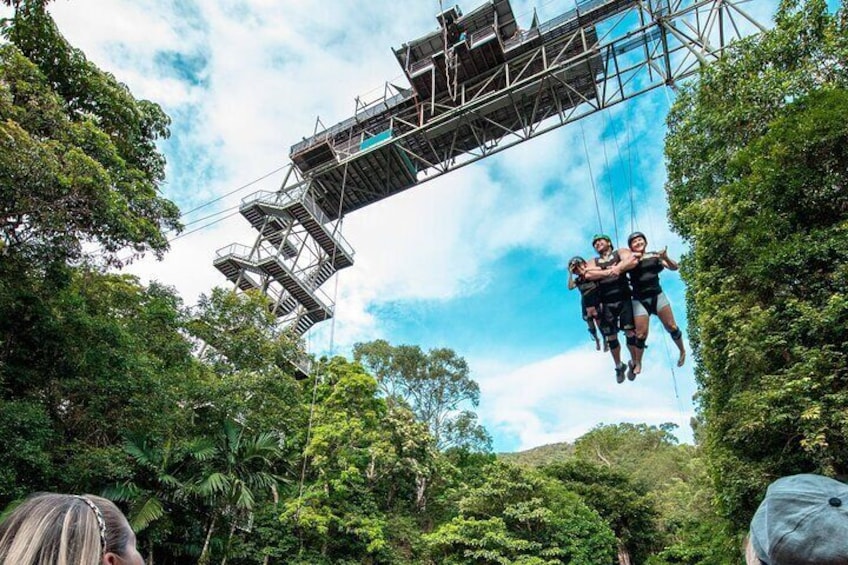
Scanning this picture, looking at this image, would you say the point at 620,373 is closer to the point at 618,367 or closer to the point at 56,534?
the point at 618,367

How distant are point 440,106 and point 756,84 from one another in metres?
8.51

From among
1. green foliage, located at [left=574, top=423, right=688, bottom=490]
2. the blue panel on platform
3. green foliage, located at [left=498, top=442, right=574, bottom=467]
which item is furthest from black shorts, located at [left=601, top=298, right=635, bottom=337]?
green foliage, located at [left=574, top=423, right=688, bottom=490]

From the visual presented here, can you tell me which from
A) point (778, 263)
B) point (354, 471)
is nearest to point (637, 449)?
point (354, 471)

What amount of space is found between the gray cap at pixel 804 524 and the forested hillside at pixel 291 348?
239 inches

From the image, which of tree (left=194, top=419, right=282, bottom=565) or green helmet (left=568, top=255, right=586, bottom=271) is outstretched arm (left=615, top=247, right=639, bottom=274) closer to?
green helmet (left=568, top=255, right=586, bottom=271)

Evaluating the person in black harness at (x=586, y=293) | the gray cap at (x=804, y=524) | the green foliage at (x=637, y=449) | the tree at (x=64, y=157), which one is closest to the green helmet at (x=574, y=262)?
the person in black harness at (x=586, y=293)

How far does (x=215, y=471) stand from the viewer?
9734 millimetres

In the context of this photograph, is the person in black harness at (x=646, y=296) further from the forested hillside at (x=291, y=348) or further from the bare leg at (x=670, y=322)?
the forested hillside at (x=291, y=348)

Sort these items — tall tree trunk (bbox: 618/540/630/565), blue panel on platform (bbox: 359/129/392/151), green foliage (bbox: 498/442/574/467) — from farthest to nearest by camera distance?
green foliage (bbox: 498/442/574/467), tall tree trunk (bbox: 618/540/630/565), blue panel on platform (bbox: 359/129/392/151)

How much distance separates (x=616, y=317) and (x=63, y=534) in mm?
4369

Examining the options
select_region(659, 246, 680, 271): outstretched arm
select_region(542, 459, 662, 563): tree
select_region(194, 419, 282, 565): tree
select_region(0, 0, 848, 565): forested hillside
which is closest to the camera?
select_region(659, 246, 680, 271): outstretched arm

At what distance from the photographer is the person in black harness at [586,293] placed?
444cm

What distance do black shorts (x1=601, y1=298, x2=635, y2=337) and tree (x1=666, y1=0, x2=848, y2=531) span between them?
3173mm

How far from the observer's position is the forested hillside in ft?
21.7
